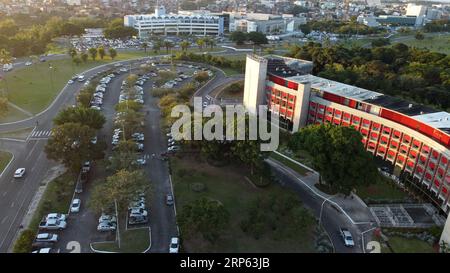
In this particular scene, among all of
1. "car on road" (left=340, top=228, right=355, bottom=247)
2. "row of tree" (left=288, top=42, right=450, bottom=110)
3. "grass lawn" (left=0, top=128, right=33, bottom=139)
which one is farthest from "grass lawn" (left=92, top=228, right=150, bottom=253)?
"row of tree" (left=288, top=42, right=450, bottom=110)

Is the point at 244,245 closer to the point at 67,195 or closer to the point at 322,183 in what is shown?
the point at 322,183

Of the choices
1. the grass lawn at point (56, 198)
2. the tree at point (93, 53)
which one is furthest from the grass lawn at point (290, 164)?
the tree at point (93, 53)

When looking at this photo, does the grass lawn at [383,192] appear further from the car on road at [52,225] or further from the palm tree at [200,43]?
the palm tree at [200,43]

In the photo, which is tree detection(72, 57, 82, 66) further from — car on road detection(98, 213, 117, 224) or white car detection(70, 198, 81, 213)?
car on road detection(98, 213, 117, 224)

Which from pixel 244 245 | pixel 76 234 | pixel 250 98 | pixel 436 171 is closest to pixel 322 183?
pixel 436 171

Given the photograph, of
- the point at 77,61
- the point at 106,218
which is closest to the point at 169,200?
the point at 106,218
